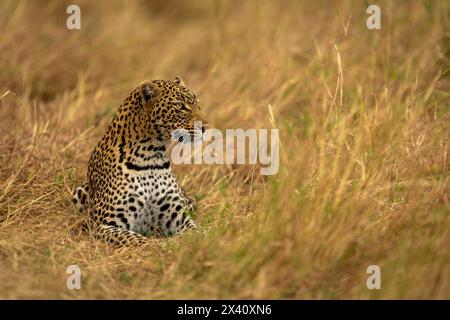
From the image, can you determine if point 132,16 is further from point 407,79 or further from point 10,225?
point 10,225

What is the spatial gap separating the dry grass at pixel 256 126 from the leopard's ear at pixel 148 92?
1004 millimetres

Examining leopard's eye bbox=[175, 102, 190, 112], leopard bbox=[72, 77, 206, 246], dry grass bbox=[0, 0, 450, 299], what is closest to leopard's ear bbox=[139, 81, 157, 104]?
leopard bbox=[72, 77, 206, 246]

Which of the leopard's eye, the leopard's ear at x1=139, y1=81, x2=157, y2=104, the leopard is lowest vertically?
the leopard

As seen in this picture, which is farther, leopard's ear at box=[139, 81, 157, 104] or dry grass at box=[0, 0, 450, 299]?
leopard's ear at box=[139, 81, 157, 104]

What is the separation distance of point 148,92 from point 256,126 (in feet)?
7.22

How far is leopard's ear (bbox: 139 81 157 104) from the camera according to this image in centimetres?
803

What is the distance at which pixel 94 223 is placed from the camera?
823cm

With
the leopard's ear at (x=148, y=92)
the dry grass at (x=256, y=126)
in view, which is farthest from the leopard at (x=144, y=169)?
the dry grass at (x=256, y=126)

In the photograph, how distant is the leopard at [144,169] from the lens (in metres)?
8.06

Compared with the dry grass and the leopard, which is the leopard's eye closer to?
the leopard

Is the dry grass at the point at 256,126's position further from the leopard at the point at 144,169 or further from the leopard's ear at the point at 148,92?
the leopard's ear at the point at 148,92

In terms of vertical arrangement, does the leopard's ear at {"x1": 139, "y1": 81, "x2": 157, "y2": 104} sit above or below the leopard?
above

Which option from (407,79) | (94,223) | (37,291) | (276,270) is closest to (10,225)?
(94,223)

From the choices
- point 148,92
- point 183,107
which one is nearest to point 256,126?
point 183,107
